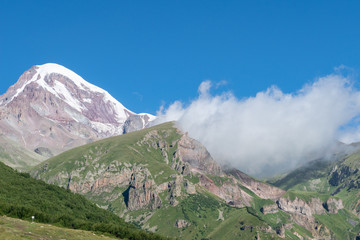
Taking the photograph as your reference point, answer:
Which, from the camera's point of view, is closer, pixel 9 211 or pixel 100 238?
pixel 100 238

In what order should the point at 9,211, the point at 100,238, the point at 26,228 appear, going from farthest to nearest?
the point at 9,211 → the point at 100,238 → the point at 26,228

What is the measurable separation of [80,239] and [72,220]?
73.2 metres

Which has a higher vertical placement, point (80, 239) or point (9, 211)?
point (9, 211)

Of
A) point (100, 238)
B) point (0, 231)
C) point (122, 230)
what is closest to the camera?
point (0, 231)

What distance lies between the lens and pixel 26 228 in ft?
394

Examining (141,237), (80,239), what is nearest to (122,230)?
(141,237)

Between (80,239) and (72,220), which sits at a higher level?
(72,220)

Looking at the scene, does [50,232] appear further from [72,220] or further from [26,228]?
[72,220]

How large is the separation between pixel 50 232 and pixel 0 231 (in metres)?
16.6

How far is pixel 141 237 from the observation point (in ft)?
653

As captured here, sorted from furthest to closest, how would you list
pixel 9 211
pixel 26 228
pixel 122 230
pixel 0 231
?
pixel 122 230
pixel 9 211
pixel 26 228
pixel 0 231

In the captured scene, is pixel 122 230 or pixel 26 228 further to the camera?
pixel 122 230

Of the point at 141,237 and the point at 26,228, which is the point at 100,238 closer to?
the point at 26,228

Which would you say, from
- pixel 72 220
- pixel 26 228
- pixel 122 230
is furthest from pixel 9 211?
pixel 26 228
